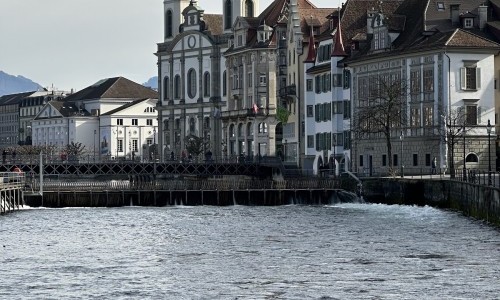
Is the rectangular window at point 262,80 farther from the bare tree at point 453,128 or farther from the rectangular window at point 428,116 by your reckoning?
the bare tree at point 453,128

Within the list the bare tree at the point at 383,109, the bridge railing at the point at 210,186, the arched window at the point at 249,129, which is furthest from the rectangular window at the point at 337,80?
the arched window at the point at 249,129

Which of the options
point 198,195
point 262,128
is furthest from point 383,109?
point 262,128

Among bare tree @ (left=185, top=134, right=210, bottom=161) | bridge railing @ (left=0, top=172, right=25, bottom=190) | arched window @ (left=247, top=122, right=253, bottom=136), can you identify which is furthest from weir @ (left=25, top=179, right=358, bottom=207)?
bare tree @ (left=185, top=134, right=210, bottom=161)

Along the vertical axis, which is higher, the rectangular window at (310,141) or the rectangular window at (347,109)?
the rectangular window at (347,109)

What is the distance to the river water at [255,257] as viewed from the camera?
5691 centimetres

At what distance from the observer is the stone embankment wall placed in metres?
82.8

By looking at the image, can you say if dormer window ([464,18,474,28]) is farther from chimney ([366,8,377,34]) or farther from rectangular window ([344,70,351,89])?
rectangular window ([344,70,351,89])

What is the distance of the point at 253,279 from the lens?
6000cm

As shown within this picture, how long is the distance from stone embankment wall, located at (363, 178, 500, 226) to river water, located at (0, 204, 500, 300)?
1052mm

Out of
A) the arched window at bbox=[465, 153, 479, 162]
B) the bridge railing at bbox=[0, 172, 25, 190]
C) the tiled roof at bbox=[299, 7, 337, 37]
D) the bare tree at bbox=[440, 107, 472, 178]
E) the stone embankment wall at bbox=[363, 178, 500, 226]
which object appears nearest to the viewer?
the stone embankment wall at bbox=[363, 178, 500, 226]

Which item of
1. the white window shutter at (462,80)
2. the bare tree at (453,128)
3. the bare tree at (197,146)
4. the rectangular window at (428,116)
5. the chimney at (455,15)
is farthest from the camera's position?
the bare tree at (197,146)

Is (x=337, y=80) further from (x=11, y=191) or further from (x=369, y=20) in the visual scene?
(x=11, y=191)

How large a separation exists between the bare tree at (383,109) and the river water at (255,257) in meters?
21.7

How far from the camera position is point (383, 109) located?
123250 mm
